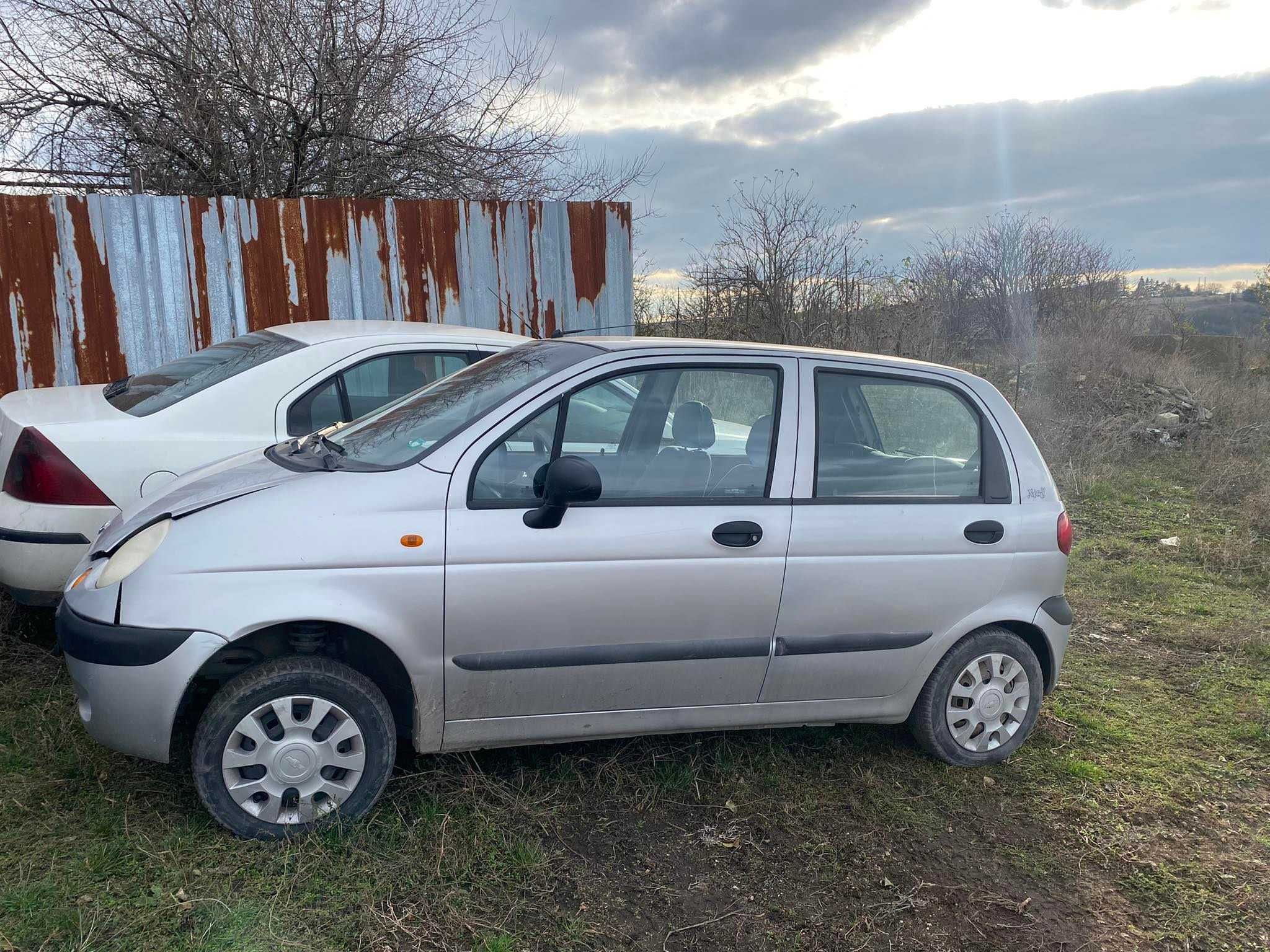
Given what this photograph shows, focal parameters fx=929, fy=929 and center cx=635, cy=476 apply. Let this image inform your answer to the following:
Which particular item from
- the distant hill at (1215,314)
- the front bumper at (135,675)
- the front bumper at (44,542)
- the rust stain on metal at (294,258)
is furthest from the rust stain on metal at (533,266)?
the distant hill at (1215,314)

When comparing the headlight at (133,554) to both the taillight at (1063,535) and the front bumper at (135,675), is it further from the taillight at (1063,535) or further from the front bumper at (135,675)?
the taillight at (1063,535)

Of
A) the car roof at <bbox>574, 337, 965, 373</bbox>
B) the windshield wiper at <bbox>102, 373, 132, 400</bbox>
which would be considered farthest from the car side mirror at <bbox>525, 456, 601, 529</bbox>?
the windshield wiper at <bbox>102, 373, 132, 400</bbox>

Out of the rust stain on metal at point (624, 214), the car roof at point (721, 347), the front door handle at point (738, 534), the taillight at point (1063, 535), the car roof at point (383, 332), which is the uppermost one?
the rust stain on metal at point (624, 214)

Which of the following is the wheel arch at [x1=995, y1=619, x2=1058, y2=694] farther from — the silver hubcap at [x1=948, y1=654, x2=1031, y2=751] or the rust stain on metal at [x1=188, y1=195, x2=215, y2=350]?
the rust stain on metal at [x1=188, y1=195, x2=215, y2=350]

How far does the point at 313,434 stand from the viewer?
382 centimetres

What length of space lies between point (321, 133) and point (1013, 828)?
952 cm

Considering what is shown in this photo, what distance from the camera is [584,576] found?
10.3 feet

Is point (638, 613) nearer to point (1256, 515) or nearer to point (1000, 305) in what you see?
point (1256, 515)

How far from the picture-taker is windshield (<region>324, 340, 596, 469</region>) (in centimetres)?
330

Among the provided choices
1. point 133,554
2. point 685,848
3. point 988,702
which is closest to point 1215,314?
point 988,702

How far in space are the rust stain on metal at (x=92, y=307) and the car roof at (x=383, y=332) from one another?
269 centimetres

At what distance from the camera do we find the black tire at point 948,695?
3.77 meters

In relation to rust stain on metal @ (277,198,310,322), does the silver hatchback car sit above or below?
below

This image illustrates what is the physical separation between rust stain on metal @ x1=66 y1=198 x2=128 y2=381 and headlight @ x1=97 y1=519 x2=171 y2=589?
4.90 m
